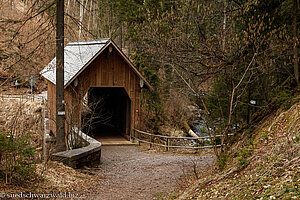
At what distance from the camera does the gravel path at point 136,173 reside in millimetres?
8422

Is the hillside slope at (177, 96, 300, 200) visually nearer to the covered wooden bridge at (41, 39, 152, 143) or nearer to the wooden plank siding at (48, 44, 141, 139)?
the covered wooden bridge at (41, 39, 152, 143)

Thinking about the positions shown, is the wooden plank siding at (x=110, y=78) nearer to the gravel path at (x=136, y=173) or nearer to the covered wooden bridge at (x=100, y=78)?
the covered wooden bridge at (x=100, y=78)

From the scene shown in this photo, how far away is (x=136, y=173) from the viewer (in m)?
11.0

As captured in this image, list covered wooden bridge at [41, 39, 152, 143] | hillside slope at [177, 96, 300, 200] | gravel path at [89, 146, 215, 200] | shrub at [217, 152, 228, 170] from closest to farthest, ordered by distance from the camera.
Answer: hillside slope at [177, 96, 300, 200]
shrub at [217, 152, 228, 170]
gravel path at [89, 146, 215, 200]
covered wooden bridge at [41, 39, 152, 143]

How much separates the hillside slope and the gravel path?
1.56 meters

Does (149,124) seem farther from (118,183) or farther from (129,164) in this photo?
(118,183)

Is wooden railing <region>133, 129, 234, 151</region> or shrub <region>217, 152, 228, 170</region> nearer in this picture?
shrub <region>217, 152, 228, 170</region>

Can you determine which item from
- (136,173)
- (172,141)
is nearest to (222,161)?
(136,173)

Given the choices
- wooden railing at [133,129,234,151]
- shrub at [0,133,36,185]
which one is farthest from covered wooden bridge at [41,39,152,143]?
shrub at [0,133,36,185]

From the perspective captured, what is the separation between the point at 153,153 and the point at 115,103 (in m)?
7.46

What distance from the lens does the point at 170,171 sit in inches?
437

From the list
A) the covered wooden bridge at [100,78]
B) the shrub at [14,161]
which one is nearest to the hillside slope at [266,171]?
the shrub at [14,161]

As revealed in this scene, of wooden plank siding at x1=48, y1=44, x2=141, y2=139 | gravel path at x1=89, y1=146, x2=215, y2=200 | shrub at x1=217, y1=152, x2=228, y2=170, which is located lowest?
gravel path at x1=89, y1=146, x2=215, y2=200

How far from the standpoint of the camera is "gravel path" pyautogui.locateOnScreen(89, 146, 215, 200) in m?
8.42
